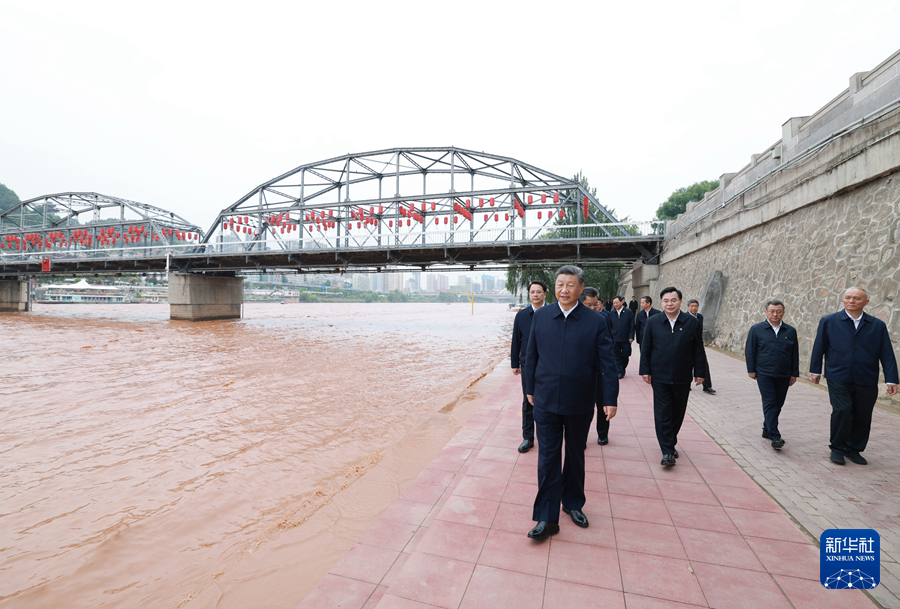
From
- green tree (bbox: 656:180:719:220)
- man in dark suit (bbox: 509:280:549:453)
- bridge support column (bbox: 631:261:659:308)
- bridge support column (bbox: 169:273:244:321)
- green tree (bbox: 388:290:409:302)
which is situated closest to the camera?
man in dark suit (bbox: 509:280:549:453)

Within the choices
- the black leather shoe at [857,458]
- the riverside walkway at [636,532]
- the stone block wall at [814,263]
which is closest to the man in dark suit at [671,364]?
the riverside walkway at [636,532]

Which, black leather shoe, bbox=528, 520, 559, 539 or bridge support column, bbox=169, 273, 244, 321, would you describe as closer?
black leather shoe, bbox=528, 520, 559, 539

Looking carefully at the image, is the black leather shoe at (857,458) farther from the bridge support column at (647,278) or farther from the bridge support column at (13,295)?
the bridge support column at (13,295)

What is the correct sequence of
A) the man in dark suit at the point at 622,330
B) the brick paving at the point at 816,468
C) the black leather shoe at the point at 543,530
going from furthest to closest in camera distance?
the man in dark suit at the point at 622,330
the brick paving at the point at 816,468
the black leather shoe at the point at 543,530

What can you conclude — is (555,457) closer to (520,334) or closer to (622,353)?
(520,334)

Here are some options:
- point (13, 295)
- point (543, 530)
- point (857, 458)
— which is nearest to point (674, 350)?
point (857, 458)

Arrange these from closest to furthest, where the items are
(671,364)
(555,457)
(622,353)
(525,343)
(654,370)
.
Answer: (555,457) < (671,364) < (654,370) < (525,343) < (622,353)

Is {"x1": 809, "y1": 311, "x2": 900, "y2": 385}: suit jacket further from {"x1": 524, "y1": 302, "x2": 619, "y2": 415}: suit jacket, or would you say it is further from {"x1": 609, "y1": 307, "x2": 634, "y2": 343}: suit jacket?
{"x1": 609, "y1": 307, "x2": 634, "y2": 343}: suit jacket

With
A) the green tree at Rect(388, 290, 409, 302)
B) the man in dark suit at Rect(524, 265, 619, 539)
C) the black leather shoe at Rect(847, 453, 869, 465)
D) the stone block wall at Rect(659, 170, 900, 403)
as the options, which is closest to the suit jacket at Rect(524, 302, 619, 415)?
the man in dark suit at Rect(524, 265, 619, 539)

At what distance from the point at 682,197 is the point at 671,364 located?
56913 millimetres

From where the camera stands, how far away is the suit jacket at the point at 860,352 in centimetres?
394

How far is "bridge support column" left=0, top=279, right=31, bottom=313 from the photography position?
142 feet

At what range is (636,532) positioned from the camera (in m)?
2.85

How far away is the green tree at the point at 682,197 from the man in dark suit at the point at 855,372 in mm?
52523
